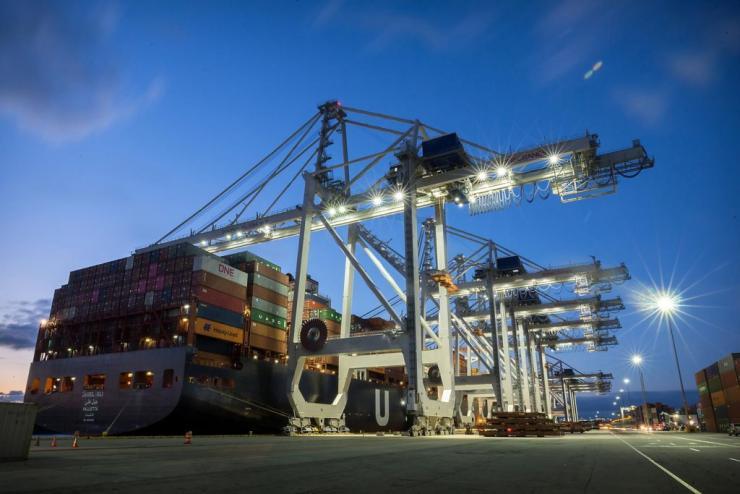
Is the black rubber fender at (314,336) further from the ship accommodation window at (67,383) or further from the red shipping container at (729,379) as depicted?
the red shipping container at (729,379)

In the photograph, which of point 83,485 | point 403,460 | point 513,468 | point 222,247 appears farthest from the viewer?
point 222,247

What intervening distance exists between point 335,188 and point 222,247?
11.3 metres

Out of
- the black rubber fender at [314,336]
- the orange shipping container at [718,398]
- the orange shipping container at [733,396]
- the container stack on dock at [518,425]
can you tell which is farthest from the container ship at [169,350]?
the orange shipping container at [718,398]

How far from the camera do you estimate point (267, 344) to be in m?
35.6

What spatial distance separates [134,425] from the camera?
28.6 metres

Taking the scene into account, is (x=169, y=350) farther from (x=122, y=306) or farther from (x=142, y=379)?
(x=122, y=306)

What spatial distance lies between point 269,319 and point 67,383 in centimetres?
1562

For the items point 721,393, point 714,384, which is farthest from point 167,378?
point 714,384

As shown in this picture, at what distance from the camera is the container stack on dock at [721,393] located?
160ft

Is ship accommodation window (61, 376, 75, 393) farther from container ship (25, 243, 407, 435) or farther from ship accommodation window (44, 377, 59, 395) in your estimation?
ship accommodation window (44, 377, 59, 395)

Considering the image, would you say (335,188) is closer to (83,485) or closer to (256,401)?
(256,401)

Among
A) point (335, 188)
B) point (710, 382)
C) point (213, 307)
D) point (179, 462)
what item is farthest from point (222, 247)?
point (710, 382)

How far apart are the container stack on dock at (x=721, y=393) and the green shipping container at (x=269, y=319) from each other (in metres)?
48.8

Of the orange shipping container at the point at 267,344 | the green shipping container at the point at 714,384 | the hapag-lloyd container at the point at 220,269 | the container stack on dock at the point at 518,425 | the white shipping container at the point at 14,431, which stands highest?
the hapag-lloyd container at the point at 220,269
